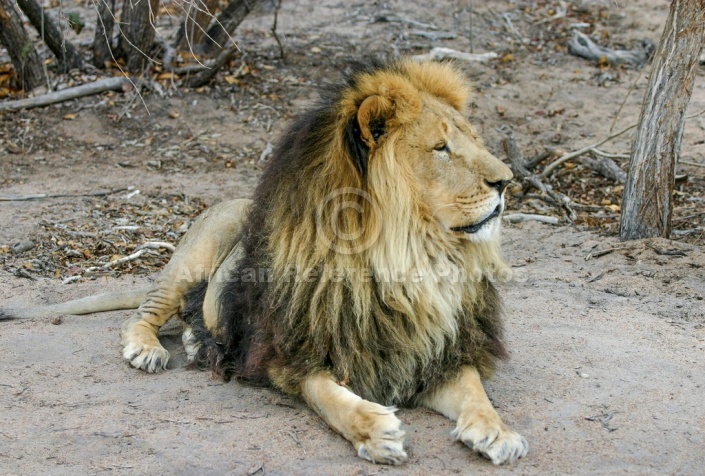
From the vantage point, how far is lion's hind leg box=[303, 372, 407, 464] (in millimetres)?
2928

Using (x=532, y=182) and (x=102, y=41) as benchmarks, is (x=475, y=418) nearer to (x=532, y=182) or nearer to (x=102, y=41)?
(x=532, y=182)

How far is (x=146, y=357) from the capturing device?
395 centimetres

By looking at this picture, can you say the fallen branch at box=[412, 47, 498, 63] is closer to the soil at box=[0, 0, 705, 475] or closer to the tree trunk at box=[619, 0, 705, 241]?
the soil at box=[0, 0, 705, 475]

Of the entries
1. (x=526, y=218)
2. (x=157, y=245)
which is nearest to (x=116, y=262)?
(x=157, y=245)

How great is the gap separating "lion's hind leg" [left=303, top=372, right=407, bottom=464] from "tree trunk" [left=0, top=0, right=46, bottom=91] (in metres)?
6.02

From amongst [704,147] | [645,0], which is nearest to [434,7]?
[645,0]

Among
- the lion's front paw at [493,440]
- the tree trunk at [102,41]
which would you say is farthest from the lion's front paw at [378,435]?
the tree trunk at [102,41]

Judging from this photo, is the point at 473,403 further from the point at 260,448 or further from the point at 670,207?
the point at 670,207

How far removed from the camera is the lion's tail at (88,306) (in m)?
4.59

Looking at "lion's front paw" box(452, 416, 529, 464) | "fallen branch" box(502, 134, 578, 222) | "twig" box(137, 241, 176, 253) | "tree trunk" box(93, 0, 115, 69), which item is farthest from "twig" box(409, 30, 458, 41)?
"lion's front paw" box(452, 416, 529, 464)

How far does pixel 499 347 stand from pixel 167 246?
3.13m

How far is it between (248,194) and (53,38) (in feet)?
9.87

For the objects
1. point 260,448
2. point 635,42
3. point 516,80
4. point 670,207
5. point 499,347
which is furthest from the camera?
point 635,42

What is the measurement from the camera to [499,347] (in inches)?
140
